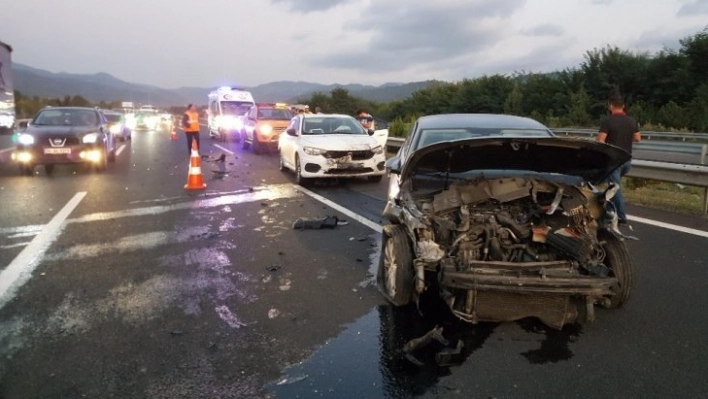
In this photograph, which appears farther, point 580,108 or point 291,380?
point 580,108

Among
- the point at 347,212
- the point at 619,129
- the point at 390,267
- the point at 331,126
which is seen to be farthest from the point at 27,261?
the point at 331,126

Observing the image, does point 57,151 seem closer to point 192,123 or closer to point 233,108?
point 192,123

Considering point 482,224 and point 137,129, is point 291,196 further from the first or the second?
point 137,129

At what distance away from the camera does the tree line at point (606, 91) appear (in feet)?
104

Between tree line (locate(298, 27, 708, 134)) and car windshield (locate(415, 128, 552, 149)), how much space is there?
62.0 ft

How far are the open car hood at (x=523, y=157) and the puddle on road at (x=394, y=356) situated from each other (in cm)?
128

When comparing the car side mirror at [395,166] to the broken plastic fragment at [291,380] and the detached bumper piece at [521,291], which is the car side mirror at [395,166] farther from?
the broken plastic fragment at [291,380]

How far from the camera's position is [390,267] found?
17.0 ft

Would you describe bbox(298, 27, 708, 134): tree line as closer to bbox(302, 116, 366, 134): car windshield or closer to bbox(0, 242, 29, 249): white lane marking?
bbox(302, 116, 366, 134): car windshield

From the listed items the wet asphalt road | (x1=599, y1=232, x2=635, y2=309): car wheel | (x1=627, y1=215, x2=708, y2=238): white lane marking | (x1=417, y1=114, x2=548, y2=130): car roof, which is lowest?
the wet asphalt road

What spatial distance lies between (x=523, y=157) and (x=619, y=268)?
3.90ft

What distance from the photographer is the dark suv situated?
46.9ft

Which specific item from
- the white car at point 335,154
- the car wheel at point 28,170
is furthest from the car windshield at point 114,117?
the white car at point 335,154

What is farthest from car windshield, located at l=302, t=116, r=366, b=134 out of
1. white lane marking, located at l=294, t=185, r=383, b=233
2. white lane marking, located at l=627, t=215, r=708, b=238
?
white lane marking, located at l=627, t=215, r=708, b=238
